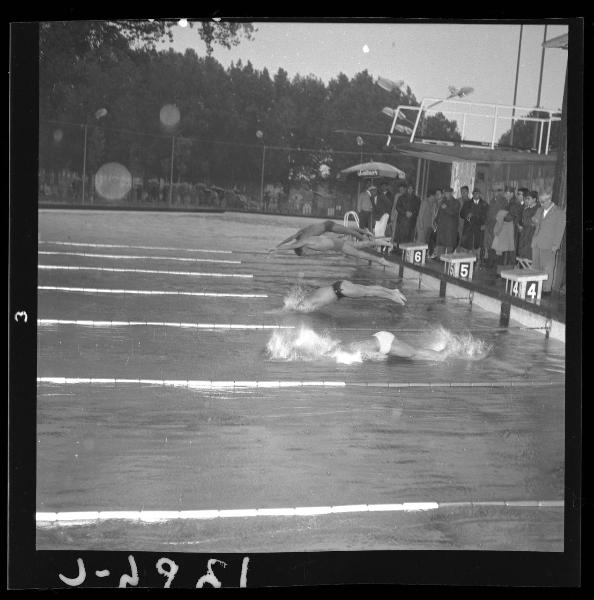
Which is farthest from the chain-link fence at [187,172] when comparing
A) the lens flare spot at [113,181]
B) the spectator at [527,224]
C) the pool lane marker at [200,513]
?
the pool lane marker at [200,513]

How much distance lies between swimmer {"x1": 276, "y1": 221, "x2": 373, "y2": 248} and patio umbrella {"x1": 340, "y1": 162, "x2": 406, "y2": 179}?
0.19m

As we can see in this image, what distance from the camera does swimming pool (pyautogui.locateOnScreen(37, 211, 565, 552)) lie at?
262 cm

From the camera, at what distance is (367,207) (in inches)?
114

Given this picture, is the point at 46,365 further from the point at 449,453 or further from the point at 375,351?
the point at 449,453

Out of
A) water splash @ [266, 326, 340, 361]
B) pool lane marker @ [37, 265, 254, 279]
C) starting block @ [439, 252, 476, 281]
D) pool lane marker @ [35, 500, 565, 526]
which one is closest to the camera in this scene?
pool lane marker @ [35, 500, 565, 526]

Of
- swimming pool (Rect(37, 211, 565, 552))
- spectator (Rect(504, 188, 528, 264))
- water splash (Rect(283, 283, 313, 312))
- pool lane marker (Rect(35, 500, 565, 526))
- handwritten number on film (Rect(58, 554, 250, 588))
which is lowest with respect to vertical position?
handwritten number on film (Rect(58, 554, 250, 588))

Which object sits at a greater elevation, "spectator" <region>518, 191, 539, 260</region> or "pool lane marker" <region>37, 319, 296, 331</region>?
"spectator" <region>518, 191, 539, 260</region>

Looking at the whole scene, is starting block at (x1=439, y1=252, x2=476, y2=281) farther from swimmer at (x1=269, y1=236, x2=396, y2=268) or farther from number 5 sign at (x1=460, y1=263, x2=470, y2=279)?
swimmer at (x1=269, y1=236, x2=396, y2=268)

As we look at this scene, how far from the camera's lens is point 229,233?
2.87 m

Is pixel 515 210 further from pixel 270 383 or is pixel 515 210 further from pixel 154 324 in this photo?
pixel 154 324

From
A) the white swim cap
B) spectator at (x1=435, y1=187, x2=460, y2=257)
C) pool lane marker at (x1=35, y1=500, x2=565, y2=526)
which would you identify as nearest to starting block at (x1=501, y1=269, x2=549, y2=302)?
spectator at (x1=435, y1=187, x2=460, y2=257)

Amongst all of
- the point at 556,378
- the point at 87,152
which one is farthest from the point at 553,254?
the point at 87,152

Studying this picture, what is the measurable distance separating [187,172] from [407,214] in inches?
31.2

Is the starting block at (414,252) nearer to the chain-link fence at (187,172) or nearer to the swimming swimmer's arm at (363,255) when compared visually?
the swimming swimmer's arm at (363,255)
